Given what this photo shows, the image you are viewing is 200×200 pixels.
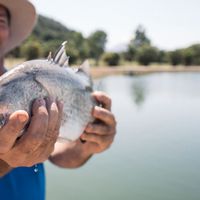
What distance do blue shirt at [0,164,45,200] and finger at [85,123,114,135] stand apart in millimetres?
451

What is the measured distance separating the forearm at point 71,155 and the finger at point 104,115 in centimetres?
38

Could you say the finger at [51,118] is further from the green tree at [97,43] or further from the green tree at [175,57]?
the green tree at [97,43]

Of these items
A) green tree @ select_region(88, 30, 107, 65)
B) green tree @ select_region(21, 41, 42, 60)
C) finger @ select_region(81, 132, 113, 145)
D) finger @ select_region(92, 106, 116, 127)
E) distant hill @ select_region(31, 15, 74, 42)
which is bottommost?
finger @ select_region(81, 132, 113, 145)

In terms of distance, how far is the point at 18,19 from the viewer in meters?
3.23

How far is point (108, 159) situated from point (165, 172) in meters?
1.28

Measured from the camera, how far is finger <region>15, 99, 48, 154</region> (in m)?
1.68

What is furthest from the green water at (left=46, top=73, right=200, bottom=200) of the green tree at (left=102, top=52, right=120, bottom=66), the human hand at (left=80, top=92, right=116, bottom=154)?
the green tree at (left=102, top=52, right=120, bottom=66)

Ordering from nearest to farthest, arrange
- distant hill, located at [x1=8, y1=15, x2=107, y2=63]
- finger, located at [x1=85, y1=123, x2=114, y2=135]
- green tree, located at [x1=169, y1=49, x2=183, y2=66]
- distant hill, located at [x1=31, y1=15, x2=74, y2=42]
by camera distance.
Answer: finger, located at [x1=85, y1=123, x2=114, y2=135] → distant hill, located at [x1=8, y1=15, x2=107, y2=63] → green tree, located at [x1=169, y1=49, x2=183, y2=66] → distant hill, located at [x1=31, y1=15, x2=74, y2=42]

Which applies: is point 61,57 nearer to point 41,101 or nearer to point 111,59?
point 41,101

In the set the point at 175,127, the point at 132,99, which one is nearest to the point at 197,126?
the point at 175,127

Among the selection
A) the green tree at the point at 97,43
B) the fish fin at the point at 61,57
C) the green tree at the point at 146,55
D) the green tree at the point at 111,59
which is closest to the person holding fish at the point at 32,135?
the fish fin at the point at 61,57

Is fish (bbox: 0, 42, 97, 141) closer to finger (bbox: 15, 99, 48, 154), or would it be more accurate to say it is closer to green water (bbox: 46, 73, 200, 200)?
finger (bbox: 15, 99, 48, 154)

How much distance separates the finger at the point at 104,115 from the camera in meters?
2.27

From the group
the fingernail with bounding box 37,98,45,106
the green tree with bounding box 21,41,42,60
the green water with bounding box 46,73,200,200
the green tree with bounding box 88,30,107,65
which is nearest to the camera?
the fingernail with bounding box 37,98,45,106
